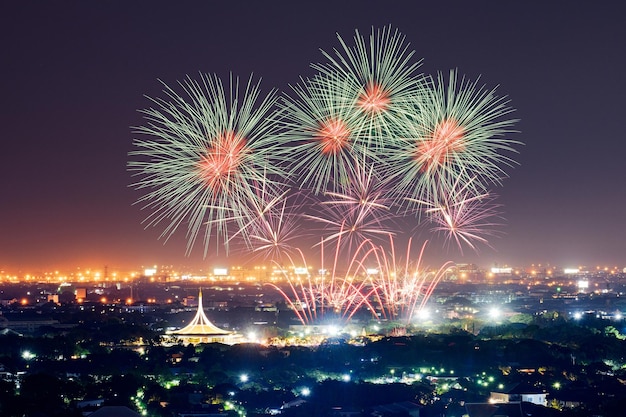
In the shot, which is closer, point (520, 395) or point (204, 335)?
point (520, 395)

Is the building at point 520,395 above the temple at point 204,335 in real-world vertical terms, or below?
below

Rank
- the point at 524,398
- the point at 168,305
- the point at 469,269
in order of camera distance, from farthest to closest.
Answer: the point at 469,269
the point at 168,305
the point at 524,398

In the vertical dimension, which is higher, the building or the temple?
the temple

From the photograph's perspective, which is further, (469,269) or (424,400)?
(469,269)

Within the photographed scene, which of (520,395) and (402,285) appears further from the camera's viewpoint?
(402,285)

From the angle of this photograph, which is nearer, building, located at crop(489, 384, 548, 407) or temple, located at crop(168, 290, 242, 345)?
building, located at crop(489, 384, 548, 407)

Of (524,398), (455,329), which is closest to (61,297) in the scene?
(455,329)

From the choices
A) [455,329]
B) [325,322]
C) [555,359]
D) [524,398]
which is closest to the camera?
[524,398]

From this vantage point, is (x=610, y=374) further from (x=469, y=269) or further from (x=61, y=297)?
(x=469, y=269)

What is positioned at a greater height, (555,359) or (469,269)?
(469,269)

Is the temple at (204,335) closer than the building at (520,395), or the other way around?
the building at (520,395)

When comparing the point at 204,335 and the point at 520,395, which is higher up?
the point at 204,335
